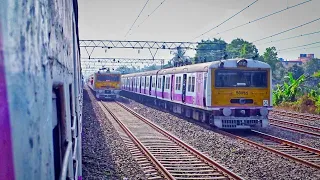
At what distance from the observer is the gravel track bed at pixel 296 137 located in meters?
11.1

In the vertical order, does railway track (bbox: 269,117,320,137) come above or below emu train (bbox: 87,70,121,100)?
below

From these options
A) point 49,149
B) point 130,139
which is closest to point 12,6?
point 49,149

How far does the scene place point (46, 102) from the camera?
113 centimetres

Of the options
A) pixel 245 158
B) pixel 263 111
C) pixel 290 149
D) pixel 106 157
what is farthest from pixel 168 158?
pixel 263 111

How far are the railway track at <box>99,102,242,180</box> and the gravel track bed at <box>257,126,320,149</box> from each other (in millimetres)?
3953

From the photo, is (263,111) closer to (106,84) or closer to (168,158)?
(168,158)

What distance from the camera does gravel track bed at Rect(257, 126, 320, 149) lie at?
1110 cm

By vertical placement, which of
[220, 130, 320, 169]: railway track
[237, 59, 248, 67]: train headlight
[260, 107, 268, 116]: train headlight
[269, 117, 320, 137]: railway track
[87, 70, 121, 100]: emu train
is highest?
[237, 59, 248, 67]: train headlight

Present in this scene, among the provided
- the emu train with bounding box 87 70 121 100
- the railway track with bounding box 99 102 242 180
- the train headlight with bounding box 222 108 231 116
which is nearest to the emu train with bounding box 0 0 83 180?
the railway track with bounding box 99 102 242 180

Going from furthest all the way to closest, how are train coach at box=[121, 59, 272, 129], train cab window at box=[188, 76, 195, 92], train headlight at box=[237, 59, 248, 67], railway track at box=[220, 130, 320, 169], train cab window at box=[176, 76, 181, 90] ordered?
1. train cab window at box=[176, 76, 181, 90]
2. train cab window at box=[188, 76, 195, 92]
3. train headlight at box=[237, 59, 248, 67]
4. train coach at box=[121, 59, 272, 129]
5. railway track at box=[220, 130, 320, 169]

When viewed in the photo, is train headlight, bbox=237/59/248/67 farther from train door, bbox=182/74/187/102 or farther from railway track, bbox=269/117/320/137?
train door, bbox=182/74/187/102

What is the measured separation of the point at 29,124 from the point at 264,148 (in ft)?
31.9

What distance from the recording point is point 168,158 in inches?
355

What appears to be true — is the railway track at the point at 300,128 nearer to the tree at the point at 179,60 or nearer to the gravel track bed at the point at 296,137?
the gravel track bed at the point at 296,137
